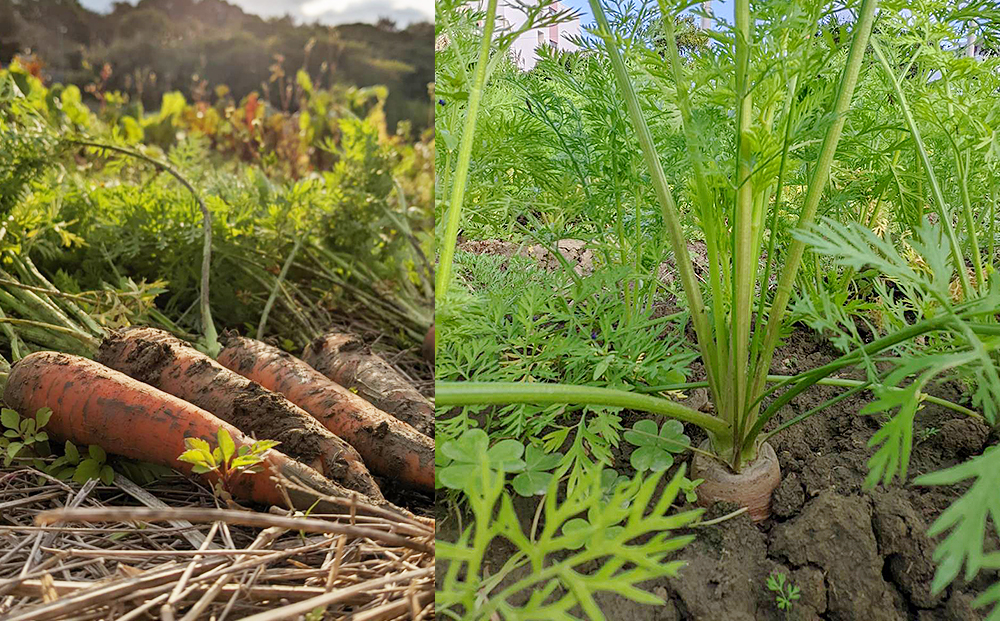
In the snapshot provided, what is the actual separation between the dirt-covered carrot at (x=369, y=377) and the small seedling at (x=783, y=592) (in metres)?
0.50

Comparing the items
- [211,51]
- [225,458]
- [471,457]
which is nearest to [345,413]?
[225,458]

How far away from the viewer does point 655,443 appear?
601 mm

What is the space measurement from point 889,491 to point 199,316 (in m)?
0.97

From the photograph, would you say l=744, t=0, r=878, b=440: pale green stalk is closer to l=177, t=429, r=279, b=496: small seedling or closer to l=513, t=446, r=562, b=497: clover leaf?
l=513, t=446, r=562, b=497: clover leaf

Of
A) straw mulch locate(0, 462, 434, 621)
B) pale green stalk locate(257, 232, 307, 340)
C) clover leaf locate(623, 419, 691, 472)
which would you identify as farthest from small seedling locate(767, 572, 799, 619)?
pale green stalk locate(257, 232, 307, 340)

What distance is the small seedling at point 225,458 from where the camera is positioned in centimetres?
69

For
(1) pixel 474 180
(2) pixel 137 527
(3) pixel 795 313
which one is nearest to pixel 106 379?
(2) pixel 137 527

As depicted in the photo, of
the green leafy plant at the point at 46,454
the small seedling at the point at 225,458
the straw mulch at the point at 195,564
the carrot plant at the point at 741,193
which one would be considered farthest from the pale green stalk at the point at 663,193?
the green leafy plant at the point at 46,454

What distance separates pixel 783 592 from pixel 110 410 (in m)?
0.68

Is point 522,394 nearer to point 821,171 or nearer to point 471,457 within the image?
point 471,457

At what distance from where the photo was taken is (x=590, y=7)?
565mm

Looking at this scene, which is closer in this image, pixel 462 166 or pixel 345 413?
pixel 462 166

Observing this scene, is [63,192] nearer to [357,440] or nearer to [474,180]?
[357,440]

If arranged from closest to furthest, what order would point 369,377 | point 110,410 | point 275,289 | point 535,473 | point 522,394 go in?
point 522,394 → point 535,473 → point 110,410 → point 369,377 → point 275,289
